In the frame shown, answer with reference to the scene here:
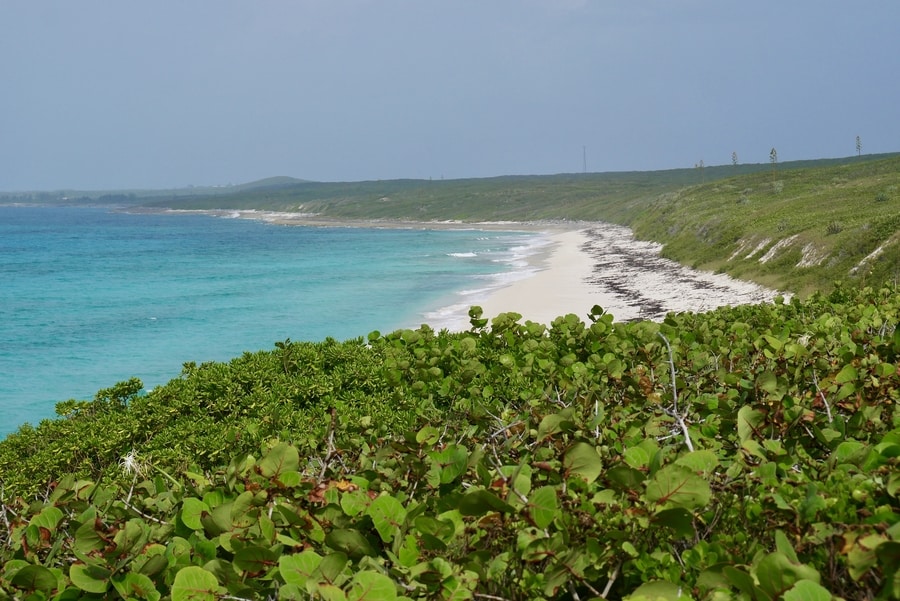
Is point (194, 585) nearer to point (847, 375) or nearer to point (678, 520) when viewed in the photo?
point (678, 520)

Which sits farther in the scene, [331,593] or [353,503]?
[353,503]

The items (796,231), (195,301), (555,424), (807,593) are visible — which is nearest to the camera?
(807,593)

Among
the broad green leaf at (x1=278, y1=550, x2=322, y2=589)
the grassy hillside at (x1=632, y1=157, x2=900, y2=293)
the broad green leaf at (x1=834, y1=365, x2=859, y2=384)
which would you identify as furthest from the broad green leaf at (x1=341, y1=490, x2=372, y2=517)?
the grassy hillside at (x1=632, y1=157, x2=900, y2=293)

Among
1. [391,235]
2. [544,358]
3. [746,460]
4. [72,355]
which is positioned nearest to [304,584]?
[746,460]

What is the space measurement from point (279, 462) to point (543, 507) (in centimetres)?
111

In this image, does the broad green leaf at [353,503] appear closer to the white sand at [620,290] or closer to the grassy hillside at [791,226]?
the grassy hillside at [791,226]

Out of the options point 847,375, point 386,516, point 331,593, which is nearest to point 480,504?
point 386,516

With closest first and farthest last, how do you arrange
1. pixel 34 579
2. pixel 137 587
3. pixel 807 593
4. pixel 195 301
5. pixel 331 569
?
1. pixel 807 593
2. pixel 331 569
3. pixel 137 587
4. pixel 34 579
5. pixel 195 301

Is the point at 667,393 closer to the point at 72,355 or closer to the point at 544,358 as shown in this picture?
the point at 544,358

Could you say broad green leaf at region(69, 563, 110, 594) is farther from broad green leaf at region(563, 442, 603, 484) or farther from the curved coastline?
the curved coastline

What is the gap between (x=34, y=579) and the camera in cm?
238

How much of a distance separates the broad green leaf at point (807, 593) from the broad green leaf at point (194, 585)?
1581 mm

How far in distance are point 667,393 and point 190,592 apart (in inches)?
120

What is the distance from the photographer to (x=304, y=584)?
200 centimetres
